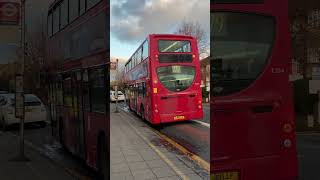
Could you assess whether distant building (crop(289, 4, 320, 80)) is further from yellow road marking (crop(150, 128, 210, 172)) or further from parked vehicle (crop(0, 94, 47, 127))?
parked vehicle (crop(0, 94, 47, 127))

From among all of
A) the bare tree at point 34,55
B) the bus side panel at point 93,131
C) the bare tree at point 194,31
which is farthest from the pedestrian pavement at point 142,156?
the bare tree at point 34,55

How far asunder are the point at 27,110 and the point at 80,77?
571mm

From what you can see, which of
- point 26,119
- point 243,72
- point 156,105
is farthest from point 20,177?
point 243,72

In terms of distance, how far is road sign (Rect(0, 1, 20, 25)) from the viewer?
2539 millimetres

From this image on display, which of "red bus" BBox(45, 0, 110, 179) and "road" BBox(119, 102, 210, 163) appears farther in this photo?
"red bus" BBox(45, 0, 110, 179)

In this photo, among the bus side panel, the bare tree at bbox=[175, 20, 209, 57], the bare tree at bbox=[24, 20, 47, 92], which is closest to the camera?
the bare tree at bbox=[175, 20, 209, 57]

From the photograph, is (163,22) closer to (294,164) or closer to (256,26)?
(256,26)

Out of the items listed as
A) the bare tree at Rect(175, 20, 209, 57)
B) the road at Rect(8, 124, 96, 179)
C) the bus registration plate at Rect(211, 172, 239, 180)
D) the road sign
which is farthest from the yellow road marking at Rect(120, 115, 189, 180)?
the road sign

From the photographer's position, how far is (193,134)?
5.97 feet

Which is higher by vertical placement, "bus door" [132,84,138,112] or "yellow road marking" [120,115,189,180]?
"bus door" [132,84,138,112]

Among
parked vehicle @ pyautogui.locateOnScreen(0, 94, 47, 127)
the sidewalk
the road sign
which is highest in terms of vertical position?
the road sign

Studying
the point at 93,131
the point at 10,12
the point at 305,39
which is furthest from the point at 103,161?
the point at 305,39

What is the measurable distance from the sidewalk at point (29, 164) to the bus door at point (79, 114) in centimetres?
20

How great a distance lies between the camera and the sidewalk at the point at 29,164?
2572mm
